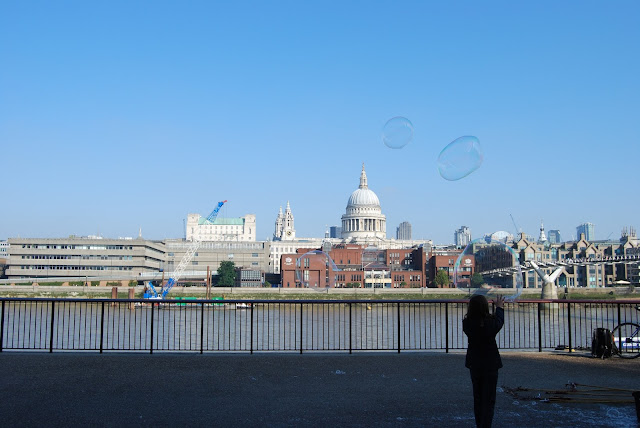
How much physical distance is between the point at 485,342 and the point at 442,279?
9229 cm

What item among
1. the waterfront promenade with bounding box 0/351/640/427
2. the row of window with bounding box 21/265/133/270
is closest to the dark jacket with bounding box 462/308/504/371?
the waterfront promenade with bounding box 0/351/640/427

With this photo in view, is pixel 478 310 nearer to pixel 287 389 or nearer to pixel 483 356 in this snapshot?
pixel 483 356

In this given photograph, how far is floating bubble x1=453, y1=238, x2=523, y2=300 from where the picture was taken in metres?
12.3

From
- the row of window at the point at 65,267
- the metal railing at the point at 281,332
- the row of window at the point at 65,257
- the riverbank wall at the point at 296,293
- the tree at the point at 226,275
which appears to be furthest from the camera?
the tree at the point at 226,275

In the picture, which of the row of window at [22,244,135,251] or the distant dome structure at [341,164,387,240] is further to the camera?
the distant dome structure at [341,164,387,240]

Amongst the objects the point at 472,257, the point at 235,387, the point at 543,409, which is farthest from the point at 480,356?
the point at 472,257

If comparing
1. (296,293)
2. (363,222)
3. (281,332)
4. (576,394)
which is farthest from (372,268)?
(576,394)

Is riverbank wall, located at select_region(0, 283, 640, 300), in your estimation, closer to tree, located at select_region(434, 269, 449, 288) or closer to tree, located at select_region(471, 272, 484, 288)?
tree, located at select_region(434, 269, 449, 288)

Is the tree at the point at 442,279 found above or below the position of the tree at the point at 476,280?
below

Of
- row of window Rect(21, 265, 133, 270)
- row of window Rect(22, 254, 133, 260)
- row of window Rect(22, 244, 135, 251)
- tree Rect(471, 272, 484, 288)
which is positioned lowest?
tree Rect(471, 272, 484, 288)

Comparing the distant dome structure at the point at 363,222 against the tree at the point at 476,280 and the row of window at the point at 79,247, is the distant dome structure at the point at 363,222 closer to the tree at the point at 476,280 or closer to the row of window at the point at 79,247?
the row of window at the point at 79,247

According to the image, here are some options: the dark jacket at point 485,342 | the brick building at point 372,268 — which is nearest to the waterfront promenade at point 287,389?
the dark jacket at point 485,342

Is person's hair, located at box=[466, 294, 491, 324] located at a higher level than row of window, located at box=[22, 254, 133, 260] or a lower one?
lower

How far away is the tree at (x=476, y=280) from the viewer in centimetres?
1222
